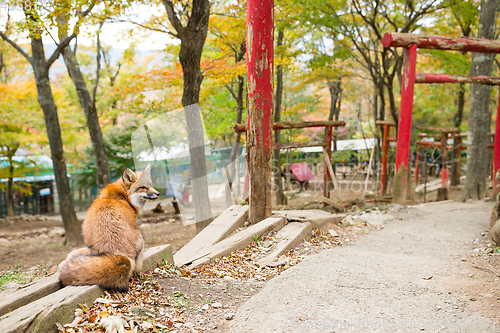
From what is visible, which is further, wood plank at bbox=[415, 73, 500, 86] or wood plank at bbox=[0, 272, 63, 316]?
wood plank at bbox=[415, 73, 500, 86]

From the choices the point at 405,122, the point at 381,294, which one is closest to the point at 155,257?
the point at 381,294

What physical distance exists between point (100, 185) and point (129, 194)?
30.1ft

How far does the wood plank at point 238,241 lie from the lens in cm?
430

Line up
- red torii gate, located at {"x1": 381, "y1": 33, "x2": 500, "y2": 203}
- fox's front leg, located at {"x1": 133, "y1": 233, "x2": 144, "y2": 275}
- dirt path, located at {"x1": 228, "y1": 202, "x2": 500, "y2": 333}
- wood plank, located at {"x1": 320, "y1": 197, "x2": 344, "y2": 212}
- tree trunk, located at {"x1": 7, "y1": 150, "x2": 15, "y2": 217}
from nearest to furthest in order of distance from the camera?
1. dirt path, located at {"x1": 228, "y1": 202, "x2": 500, "y2": 333}
2. fox's front leg, located at {"x1": 133, "y1": 233, "x2": 144, "y2": 275}
3. red torii gate, located at {"x1": 381, "y1": 33, "x2": 500, "y2": 203}
4. wood plank, located at {"x1": 320, "y1": 197, "x2": 344, "y2": 212}
5. tree trunk, located at {"x1": 7, "y1": 150, "x2": 15, "y2": 217}

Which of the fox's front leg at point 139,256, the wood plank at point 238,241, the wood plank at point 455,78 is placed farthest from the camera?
the wood plank at point 455,78

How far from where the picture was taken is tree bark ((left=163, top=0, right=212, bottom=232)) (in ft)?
21.5

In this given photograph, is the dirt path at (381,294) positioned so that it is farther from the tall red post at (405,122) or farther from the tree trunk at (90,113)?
the tree trunk at (90,113)

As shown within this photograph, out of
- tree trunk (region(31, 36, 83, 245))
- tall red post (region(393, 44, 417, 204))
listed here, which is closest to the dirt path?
tall red post (region(393, 44, 417, 204))

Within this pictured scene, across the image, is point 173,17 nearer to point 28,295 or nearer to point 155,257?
point 155,257

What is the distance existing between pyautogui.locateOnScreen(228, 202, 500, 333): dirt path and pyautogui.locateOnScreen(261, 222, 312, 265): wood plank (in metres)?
0.48

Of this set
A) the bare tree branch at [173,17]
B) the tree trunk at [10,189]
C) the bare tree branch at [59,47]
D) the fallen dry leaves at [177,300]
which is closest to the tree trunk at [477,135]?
the fallen dry leaves at [177,300]

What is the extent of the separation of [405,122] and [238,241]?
5765 mm

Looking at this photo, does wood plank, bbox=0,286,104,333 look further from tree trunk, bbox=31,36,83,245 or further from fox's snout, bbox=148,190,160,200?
tree trunk, bbox=31,36,83,245

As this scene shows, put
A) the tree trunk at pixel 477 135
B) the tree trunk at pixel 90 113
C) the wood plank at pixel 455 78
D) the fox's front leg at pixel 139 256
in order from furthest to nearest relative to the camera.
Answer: the tree trunk at pixel 90 113, the tree trunk at pixel 477 135, the wood plank at pixel 455 78, the fox's front leg at pixel 139 256
